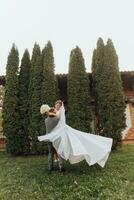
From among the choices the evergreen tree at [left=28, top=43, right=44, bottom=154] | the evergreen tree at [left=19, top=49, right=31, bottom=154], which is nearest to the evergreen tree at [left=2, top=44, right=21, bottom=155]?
the evergreen tree at [left=19, top=49, right=31, bottom=154]

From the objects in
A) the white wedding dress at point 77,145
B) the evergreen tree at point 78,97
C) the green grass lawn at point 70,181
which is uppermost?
the evergreen tree at point 78,97

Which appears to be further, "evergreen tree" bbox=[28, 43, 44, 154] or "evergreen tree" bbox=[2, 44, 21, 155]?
"evergreen tree" bbox=[2, 44, 21, 155]

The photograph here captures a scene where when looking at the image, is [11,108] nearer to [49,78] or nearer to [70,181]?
[49,78]

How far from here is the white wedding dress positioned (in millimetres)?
10953

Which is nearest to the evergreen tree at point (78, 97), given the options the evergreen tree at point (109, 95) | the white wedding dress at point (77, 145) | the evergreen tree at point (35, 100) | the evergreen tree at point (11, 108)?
the evergreen tree at point (109, 95)

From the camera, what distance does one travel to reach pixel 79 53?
16.2 metres

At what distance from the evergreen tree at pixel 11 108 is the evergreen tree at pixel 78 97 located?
88.4 inches

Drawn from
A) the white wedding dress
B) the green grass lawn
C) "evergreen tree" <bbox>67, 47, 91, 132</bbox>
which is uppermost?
"evergreen tree" <bbox>67, 47, 91, 132</bbox>

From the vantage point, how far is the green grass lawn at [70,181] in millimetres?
8734

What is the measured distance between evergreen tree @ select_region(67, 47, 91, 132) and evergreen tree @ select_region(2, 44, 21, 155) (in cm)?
225

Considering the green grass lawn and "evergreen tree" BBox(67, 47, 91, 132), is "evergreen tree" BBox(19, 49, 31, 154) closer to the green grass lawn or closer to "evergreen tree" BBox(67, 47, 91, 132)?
"evergreen tree" BBox(67, 47, 91, 132)

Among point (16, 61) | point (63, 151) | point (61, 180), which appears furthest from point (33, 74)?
point (61, 180)

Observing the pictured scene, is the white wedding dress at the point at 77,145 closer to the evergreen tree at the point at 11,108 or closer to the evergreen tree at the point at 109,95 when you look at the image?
the evergreen tree at the point at 109,95

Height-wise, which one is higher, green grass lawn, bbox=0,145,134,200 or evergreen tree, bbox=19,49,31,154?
evergreen tree, bbox=19,49,31,154
